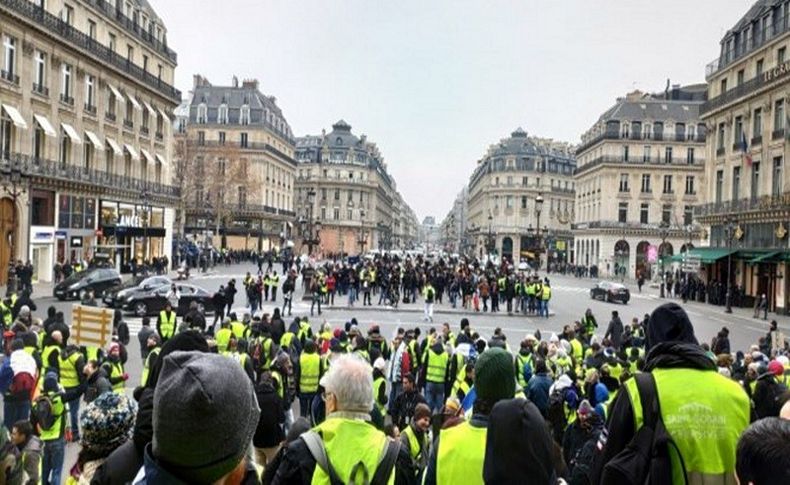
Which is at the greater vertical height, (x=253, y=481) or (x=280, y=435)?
(x=253, y=481)

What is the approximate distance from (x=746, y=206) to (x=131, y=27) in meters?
45.5

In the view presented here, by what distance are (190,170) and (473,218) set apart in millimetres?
91818

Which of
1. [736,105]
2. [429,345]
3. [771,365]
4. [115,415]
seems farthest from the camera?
[736,105]

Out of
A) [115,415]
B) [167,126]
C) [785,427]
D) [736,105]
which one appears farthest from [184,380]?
[167,126]

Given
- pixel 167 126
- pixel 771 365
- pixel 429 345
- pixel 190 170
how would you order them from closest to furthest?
pixel 771 365 < pixel 429 345 < pixel 167 126 < pixel 190 170

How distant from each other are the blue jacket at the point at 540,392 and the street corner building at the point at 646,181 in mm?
74976

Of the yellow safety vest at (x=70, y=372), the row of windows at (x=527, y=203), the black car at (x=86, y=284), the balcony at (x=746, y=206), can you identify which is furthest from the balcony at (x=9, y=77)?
the row of windows at (x=527, y=203)

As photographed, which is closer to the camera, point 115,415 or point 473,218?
point 115,415

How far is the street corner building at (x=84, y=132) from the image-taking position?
1422 inches

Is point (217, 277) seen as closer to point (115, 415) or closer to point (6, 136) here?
point (6, 136)

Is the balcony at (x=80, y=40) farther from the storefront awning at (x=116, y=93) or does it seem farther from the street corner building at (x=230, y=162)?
the street corner building at (x=230, y=162)

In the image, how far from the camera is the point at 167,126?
57594 millimetres

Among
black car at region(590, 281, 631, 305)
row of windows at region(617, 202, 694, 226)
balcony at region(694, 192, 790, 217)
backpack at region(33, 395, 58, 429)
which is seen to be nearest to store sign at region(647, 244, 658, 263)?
row of windows at region(617, 202, 694, 226)

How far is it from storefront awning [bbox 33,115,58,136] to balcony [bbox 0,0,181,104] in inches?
194
